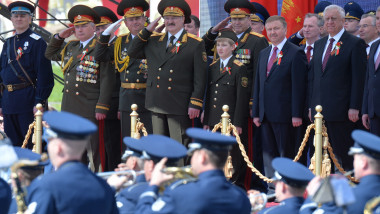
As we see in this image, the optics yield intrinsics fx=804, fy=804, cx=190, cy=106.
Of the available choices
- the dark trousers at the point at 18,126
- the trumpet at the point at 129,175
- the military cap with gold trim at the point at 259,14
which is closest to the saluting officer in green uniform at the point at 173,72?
the military cap with gold trim at the point at 259,14

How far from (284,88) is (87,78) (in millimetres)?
2594

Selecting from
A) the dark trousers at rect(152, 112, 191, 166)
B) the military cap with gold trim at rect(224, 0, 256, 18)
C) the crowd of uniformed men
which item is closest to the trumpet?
the crowd of uniformed men

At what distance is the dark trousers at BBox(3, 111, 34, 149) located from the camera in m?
10.5

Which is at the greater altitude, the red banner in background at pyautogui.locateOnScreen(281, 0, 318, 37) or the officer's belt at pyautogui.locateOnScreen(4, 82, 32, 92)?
the red banner in background at pyautogui.locateOnScreen(281, 0, 318, 37)

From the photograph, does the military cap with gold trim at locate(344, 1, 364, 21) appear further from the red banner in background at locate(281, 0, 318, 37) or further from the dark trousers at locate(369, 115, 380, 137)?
the dark trousers at locate(369, 115, 380, 137)

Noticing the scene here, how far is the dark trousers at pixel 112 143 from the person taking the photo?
10.1 metres

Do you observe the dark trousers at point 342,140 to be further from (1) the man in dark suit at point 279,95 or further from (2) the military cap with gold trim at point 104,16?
(2) the military cap with gold trim at point 104,16

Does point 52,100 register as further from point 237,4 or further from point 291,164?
point 291,164

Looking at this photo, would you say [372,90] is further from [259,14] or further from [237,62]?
[259,14]

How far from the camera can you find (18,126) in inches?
418

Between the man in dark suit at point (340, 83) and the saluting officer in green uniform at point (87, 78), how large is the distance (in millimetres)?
2738

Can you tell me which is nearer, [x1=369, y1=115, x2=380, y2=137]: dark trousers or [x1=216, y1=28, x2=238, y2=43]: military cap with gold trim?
[x1=369, y1=115, x2=380, y2=137]: dark trousers

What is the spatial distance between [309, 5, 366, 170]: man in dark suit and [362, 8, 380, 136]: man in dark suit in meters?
0.17

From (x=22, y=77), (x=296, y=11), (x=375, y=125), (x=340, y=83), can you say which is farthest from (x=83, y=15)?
(x=375, y=125)
